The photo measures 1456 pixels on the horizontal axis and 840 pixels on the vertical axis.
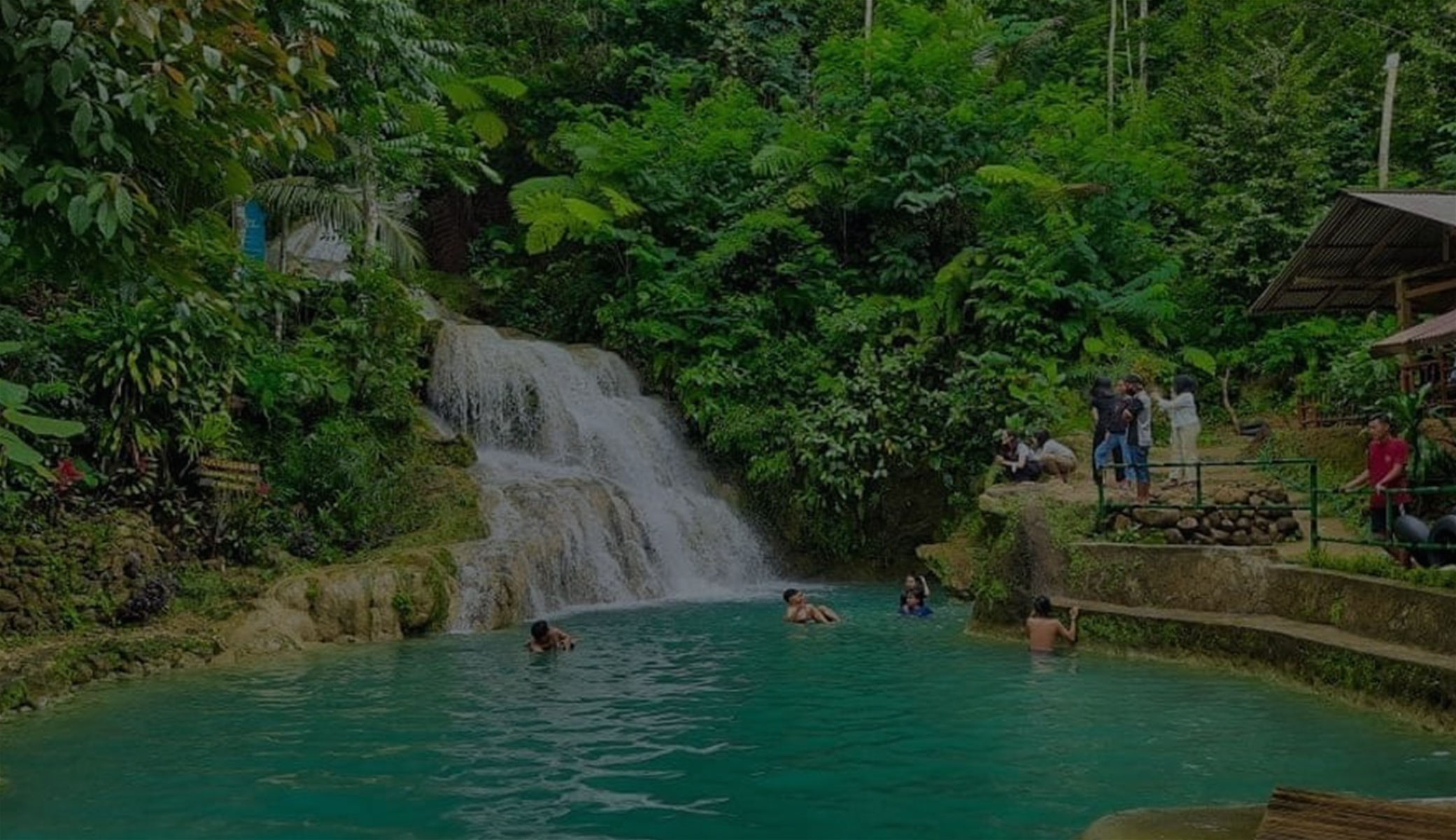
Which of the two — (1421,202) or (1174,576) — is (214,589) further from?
(1421,202)

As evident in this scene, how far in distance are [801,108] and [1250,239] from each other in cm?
1155

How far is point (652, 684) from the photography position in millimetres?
10203

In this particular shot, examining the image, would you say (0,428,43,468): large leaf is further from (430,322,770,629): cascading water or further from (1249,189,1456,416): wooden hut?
(1249,189,1456,416): wooden hut

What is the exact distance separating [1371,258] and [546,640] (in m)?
12.9

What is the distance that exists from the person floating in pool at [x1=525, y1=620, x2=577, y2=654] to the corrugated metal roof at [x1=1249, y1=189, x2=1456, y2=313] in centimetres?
1140

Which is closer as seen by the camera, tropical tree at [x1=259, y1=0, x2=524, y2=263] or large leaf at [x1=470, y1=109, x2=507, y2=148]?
tropical tree at [x1=259, y1=0, x2=524, y2=263]

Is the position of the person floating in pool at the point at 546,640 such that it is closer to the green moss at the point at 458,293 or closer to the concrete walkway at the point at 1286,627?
the concrete walkway at the point at 1286,627

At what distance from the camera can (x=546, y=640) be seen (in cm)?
1183

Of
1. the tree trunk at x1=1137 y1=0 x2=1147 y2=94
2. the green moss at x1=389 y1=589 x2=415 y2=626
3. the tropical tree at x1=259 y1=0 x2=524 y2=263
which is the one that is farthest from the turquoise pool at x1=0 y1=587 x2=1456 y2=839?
the tree trunk at x1=1137 y1=0 x2=1147 y2=94

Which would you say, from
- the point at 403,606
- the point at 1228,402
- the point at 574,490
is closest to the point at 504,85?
the point at 574,490

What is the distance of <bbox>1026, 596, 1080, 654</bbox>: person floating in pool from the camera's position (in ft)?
37.3

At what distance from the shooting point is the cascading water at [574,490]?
15508mm

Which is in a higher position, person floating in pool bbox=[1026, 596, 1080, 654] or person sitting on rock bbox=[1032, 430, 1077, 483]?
person sitting on rock bbox=[1032, 430, 1077, 483]

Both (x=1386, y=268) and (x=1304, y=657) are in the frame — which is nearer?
(x=1304, y=657)
